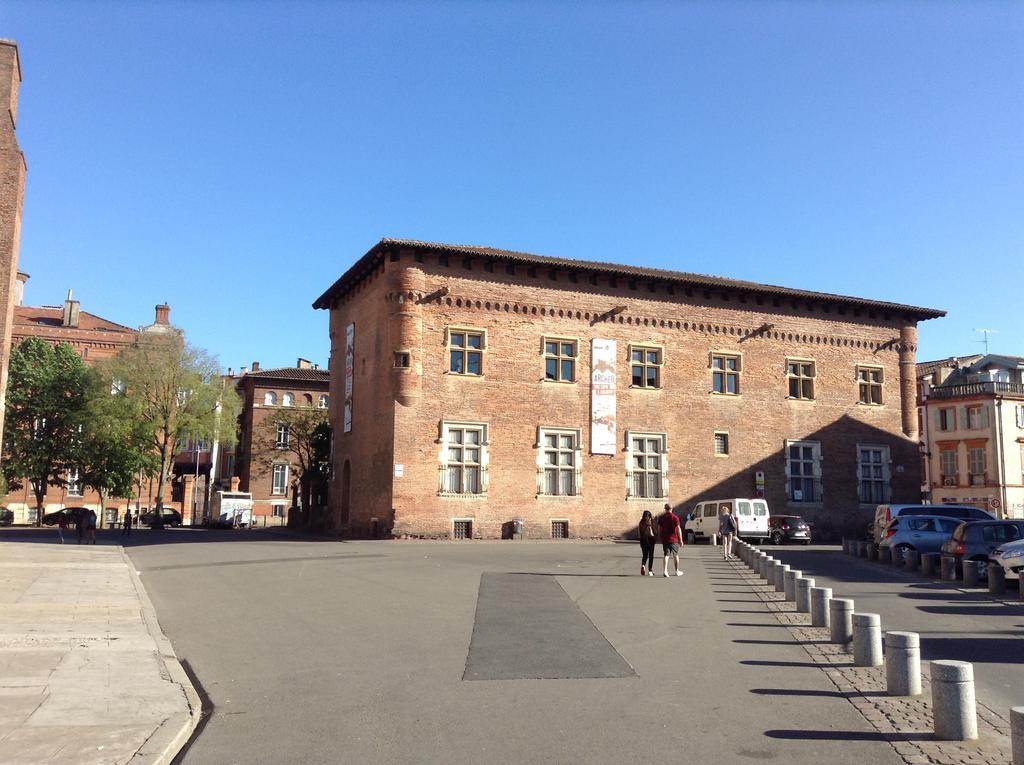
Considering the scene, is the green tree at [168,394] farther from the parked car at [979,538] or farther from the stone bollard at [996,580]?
the stone bollard at [996,580]

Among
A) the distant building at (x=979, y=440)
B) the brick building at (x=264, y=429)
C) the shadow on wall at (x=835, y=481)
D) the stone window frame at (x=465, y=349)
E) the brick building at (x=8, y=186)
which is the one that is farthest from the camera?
the brick building at (x=264, y=429)

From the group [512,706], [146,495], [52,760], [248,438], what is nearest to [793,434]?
[512,706]

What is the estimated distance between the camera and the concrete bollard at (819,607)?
12.4 m

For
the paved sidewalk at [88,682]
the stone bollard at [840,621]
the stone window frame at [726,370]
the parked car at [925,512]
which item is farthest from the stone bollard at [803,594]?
the stone window frame at [726,370]

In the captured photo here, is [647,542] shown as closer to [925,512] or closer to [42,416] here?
[925,512]

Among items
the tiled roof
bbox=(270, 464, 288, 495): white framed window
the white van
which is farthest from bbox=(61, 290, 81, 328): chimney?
the white van

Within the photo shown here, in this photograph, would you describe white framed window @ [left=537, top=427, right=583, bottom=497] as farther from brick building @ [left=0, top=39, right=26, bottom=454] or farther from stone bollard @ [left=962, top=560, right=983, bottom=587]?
→ brick building @ [left=0, top=39, right=26, bottom=454]

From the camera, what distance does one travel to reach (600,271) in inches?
1474

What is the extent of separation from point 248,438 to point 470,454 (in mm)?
43019

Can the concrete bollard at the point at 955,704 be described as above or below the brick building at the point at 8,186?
below

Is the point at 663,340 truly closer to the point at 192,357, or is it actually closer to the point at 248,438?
the point at 192,357

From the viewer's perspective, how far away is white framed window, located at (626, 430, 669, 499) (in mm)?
37719

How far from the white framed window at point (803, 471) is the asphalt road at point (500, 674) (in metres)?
23.7

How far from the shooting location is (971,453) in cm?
6631
